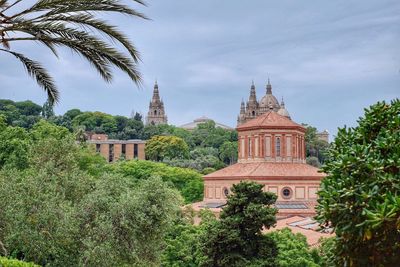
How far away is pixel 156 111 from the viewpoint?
165 metres

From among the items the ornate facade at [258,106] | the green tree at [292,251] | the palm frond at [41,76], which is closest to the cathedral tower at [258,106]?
the ornate facade at [258,106]

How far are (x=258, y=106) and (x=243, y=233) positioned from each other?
108529 mm

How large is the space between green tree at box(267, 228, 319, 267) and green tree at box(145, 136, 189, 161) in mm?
67915

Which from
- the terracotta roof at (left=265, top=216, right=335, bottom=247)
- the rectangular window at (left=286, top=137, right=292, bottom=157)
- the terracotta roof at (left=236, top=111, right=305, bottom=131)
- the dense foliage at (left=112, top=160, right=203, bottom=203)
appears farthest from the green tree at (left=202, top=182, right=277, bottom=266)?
the dense foliage at (left=112, top=160, right=203, bottom=203)

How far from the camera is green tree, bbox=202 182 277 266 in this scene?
2161 cm

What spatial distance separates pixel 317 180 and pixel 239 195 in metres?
20.5

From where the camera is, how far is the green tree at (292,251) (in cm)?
2441

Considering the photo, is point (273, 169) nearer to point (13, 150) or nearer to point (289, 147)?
point (289, 147)

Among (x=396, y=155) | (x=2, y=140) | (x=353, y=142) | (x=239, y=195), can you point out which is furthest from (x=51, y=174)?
(x=2, y=140)

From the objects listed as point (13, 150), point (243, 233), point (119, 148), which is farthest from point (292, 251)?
point (119, 148)

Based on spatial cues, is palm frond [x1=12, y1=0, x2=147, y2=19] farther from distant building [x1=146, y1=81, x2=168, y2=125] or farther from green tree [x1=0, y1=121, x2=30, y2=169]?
distant building [x1=146, y1=81, x2=168, y2=125]

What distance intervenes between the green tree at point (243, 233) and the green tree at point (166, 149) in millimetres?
72043

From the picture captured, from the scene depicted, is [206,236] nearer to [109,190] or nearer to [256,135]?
[109,190]

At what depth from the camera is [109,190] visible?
18906 millimetres
